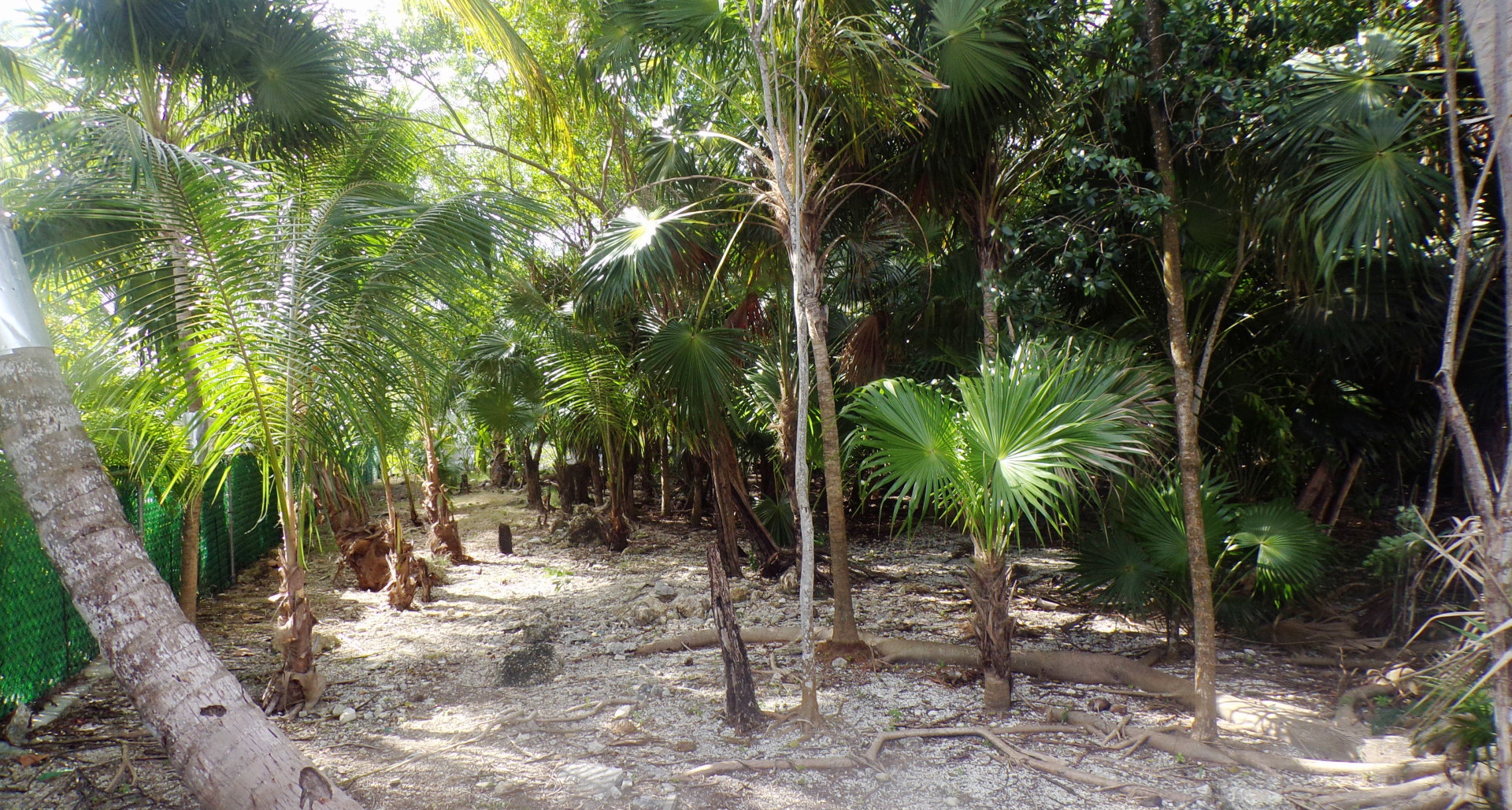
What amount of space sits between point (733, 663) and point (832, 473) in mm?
1350

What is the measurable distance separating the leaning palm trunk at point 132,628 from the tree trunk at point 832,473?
3.09 metres

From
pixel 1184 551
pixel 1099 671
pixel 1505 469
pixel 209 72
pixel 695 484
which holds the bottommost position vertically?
pixel 1099 671

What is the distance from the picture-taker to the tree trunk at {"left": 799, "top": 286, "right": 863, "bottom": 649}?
16.1 ft

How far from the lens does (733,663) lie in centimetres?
441

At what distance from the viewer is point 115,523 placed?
2996mm

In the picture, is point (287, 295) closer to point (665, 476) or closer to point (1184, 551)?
point (1184, 551)

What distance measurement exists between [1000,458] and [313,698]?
13.8 ft

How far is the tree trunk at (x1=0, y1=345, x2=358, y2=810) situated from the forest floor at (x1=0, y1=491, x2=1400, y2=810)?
34.7 inches

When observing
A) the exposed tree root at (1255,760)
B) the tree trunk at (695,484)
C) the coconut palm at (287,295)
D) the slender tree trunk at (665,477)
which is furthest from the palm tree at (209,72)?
the tree trunk at (695,484)

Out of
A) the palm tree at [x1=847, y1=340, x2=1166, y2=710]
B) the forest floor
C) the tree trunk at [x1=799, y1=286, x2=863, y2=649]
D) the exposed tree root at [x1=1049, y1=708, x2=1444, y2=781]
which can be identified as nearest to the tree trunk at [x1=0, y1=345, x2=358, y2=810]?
the forest floor

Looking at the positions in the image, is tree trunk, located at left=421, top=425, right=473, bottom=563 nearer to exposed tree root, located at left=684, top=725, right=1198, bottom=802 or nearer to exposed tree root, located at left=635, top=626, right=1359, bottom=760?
exposed tree root, located at left=635, top=626, right=1359, bottom=760

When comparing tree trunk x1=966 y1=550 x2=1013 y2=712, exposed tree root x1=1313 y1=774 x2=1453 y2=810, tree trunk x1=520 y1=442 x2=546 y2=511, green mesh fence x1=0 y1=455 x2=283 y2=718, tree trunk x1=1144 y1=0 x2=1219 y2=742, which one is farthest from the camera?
tree trunk x1=520 y1=442 x2=546 y2=511

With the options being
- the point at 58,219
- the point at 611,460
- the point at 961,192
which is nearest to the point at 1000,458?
the point at 961,192

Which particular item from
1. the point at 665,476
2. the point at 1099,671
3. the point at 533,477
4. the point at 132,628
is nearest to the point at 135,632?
the point at 132,628
